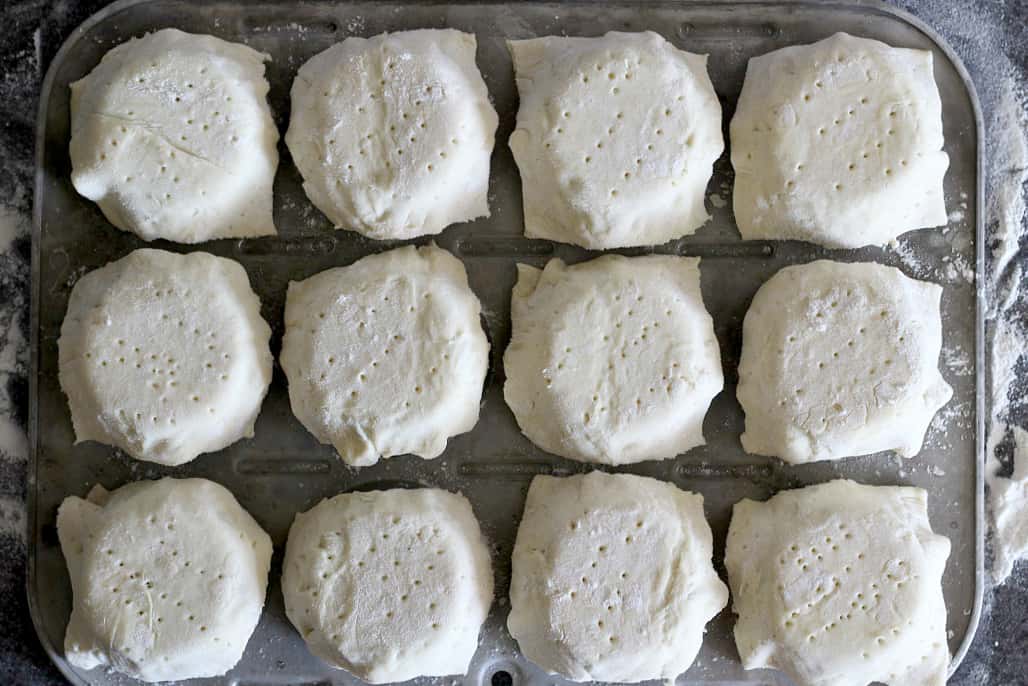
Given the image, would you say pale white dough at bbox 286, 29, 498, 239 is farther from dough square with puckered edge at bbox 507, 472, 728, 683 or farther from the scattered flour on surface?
the scattered flour on surface

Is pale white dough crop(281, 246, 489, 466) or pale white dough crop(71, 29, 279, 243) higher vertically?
pale white dough crop(71, 29, 279, 243)

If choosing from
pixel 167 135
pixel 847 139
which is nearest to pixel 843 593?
pixel 847 139

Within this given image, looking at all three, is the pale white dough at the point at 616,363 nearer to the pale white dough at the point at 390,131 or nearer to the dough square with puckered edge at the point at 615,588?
the dough square with puckered edge at the point at 615,588

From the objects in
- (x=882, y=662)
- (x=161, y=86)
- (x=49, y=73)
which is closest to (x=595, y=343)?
(x=882, y=662)

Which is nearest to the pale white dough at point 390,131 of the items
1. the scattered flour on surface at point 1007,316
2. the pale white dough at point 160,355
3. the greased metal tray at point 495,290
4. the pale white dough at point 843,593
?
the greased metal tray at point 495,290

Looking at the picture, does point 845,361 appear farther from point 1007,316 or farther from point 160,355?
point 160,355

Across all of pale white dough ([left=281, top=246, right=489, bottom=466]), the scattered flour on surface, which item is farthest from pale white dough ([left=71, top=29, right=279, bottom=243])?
the scattered flour on surface
